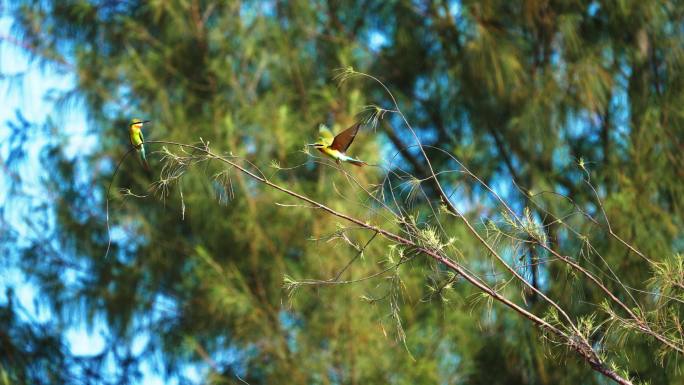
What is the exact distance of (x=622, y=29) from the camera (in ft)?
20.1

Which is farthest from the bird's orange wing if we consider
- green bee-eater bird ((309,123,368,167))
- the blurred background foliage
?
the blurred background foliage

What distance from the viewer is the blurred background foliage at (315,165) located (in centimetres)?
540

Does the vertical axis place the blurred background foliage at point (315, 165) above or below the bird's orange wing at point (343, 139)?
below

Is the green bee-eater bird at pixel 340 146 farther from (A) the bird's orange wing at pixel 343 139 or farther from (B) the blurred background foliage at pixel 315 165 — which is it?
(B) the blurred background foliage at pixel 315 165

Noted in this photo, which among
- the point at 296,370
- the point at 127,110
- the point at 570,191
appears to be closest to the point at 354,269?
the point at 296,370

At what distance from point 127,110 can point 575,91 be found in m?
2.47

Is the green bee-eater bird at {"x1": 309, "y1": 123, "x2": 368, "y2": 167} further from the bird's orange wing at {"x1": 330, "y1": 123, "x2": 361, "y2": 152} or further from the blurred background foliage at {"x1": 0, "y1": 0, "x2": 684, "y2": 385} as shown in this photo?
the blurred background foliage at {"x1": 0, "y1": 0, "x2": 684, "y2": 385}

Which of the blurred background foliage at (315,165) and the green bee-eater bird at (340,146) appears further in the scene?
the blurred background foliage at (315,165)

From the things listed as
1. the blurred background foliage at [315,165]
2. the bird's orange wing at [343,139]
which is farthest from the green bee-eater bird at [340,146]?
the blurred background foliage at [315,165]

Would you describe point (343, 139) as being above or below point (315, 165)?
above

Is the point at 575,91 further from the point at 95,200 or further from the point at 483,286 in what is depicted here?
the point at 483,286

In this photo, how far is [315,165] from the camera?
6156 mm

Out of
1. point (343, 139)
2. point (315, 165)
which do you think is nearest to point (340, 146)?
point (343, 139)

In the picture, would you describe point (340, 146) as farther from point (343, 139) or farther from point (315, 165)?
point (315, 165)
